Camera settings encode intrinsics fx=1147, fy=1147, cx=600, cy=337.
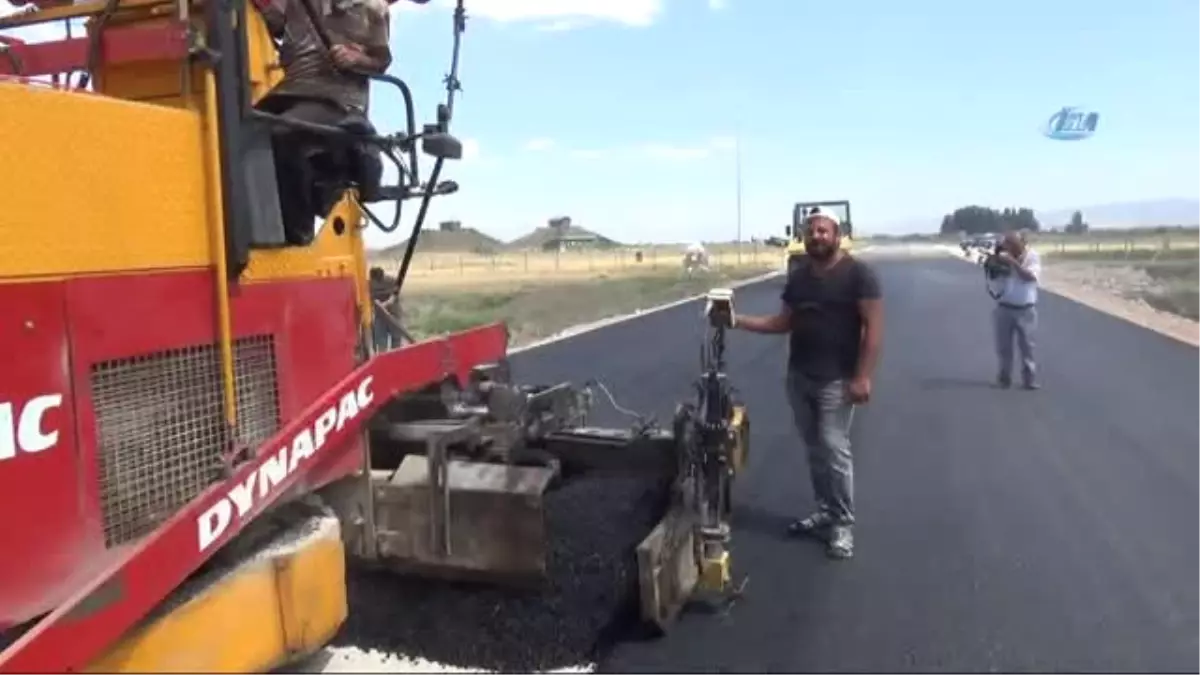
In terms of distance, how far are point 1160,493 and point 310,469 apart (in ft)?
18.3

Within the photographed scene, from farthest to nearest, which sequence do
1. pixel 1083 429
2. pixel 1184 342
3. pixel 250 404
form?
1. pixel 1184 342
2. pixel 1083 429
3. pixel 250 404

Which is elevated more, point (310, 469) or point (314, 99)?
point (314, 99)

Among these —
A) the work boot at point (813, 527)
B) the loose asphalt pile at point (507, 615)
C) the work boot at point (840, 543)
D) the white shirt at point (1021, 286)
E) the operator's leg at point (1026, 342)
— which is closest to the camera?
the loose asphalt pile at point (507, 615)

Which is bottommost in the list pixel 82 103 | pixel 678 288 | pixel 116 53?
pixel 678 288

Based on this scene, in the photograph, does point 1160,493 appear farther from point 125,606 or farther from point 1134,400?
point 125,606

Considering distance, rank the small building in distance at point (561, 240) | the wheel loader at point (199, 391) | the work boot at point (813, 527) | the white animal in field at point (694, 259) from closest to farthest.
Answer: the wheel loader at point (199, 391) < the work boot at point (813, 527) < the white animal in field at point (694, 259) < the small building in distance at point (561, 240)

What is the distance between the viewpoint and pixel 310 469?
369 cm

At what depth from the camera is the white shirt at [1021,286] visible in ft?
39.1

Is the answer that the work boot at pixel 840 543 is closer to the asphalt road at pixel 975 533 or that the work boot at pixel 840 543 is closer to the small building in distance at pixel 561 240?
the asphalt road at pixel 975 533

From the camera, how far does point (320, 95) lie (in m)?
3.86

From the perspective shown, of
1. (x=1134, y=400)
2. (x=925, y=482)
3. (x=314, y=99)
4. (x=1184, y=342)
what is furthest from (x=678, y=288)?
(x=314, y=99)

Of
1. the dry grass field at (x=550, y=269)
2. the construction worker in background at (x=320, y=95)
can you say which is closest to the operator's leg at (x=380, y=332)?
the construction worker in background at (x=320, y=95)

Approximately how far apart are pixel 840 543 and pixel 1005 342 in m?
7.12

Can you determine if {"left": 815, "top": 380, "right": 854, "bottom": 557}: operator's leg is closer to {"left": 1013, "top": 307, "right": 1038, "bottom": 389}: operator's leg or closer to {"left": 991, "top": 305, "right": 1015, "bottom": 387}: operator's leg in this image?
{"left": 1013, "top": 307, "right": 1038, "bottom": 389}: operator's leg
